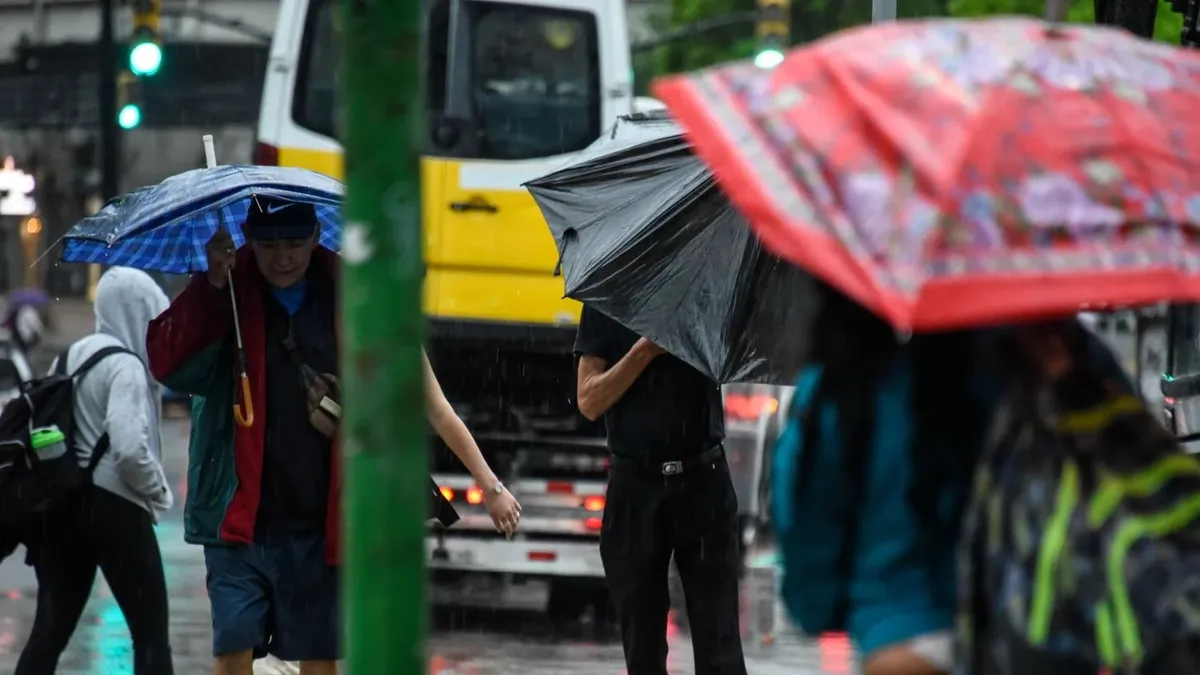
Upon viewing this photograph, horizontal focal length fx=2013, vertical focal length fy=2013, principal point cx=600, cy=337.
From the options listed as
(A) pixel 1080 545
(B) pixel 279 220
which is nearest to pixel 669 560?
(B) pixel 279 220

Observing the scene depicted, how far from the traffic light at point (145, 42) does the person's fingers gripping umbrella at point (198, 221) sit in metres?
13.0

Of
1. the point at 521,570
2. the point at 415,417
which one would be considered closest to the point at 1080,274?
the point at 415,417

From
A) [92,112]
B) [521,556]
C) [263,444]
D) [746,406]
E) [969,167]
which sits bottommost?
[92,112]

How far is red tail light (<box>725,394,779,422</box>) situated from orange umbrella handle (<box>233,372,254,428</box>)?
386 inches

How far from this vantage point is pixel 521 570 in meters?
11.2

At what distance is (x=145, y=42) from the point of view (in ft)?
63.7

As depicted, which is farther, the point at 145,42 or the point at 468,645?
the point at 145,42

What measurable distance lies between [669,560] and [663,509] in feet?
0.53

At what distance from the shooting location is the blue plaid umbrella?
572 centimetres

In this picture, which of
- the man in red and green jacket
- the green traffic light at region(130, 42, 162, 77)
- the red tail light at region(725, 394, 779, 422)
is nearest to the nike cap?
the man in red and green jacket

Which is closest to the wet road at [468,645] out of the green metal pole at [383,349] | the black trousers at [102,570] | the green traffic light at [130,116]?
the black trousers at [102,570]

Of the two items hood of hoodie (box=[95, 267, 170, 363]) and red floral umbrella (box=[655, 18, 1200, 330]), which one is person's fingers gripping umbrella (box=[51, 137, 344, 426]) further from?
red floral umbrella (box=[655, 18, 1200, 330])

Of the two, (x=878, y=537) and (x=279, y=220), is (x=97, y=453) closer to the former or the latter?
(x=279, y=220)

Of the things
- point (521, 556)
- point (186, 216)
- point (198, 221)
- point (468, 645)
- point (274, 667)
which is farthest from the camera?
point (521, 556)
